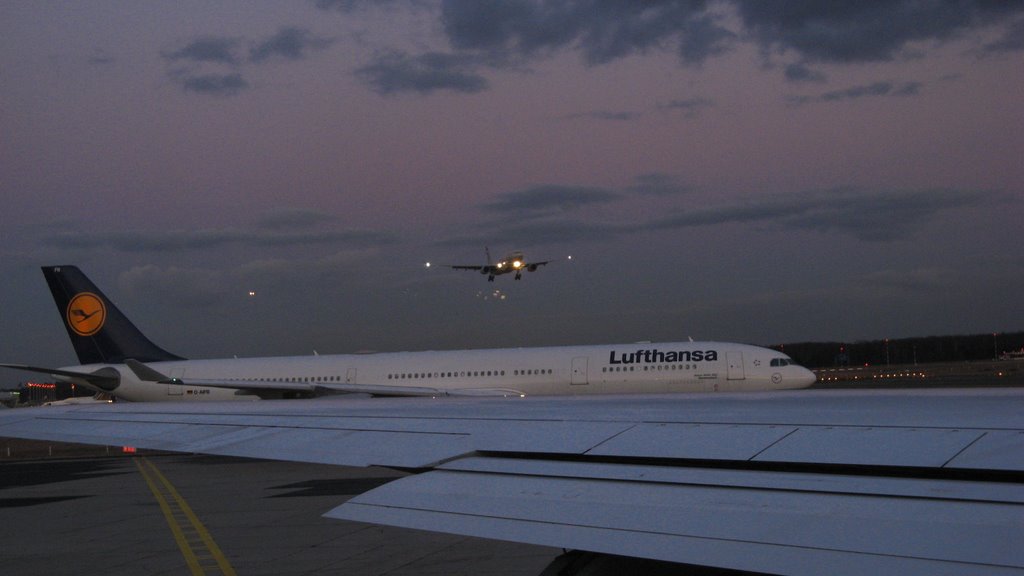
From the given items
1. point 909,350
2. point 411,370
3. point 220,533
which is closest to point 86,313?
point 411,370

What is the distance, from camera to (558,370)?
30.4 metres

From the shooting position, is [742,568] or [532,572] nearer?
[742,568]

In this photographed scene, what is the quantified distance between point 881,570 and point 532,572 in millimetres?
8532

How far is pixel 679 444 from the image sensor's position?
418cm

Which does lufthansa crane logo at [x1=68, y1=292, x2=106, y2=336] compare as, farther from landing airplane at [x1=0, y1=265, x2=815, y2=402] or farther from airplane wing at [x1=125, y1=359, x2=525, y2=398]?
airplane wing at [x1=125, y1=359, x2=525, y2=398]

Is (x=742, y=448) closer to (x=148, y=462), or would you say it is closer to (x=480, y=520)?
(x=480, y=520)

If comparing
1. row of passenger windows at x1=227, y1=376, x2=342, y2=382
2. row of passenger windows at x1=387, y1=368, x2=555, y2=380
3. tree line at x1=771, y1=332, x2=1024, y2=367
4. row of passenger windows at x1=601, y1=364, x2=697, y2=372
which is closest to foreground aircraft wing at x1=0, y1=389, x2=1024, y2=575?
row of passenger windows at x1=601, y1=364, x2=697, y2=372

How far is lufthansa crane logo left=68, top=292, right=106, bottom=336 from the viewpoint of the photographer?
38.7 m

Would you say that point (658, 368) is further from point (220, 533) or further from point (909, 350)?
point (909, 350)

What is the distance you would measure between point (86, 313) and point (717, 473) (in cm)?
3936

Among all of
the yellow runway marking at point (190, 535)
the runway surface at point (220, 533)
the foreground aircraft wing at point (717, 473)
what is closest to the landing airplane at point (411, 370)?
the runway surface at point (220, 533)

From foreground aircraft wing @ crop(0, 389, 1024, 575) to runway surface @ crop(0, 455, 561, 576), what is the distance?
6.04m

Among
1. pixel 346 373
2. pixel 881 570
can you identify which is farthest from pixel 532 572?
pixel 346 373

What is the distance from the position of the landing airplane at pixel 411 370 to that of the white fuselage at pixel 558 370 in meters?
0.03
